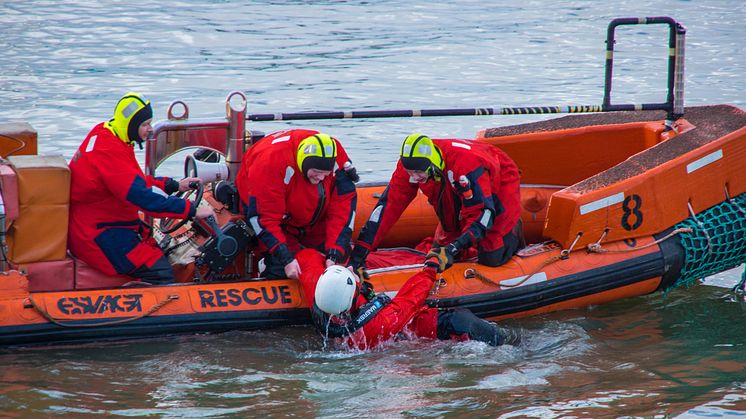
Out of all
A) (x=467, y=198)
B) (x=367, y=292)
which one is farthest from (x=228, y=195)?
(x=467, y=198)

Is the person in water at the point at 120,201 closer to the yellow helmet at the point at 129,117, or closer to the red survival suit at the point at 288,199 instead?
the yellow helmet at the point at 129,117

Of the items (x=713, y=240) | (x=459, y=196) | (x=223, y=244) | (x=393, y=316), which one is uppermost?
(x=459, y=196)

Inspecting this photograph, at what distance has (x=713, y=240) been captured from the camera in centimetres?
646

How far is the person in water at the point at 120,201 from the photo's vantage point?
5.46 meters

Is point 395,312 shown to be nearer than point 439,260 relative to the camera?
Yes

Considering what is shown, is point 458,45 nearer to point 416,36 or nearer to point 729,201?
point 416,36

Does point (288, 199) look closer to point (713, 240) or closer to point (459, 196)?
point (459, 196)

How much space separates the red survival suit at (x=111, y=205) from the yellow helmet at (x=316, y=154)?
2.17 ft

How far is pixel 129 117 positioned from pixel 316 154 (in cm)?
101

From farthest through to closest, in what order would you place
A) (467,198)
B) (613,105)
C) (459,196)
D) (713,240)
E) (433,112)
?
(613,105), (433,112), (713,240), (459,196), (467,198)

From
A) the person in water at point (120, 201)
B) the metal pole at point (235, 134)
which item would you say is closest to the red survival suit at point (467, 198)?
the metal pole at point (235, 134)

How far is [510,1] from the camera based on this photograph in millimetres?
19969

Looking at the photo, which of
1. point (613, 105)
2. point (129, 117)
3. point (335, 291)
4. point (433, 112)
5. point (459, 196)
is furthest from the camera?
point (613, 105)

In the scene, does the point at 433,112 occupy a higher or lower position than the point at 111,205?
higher
